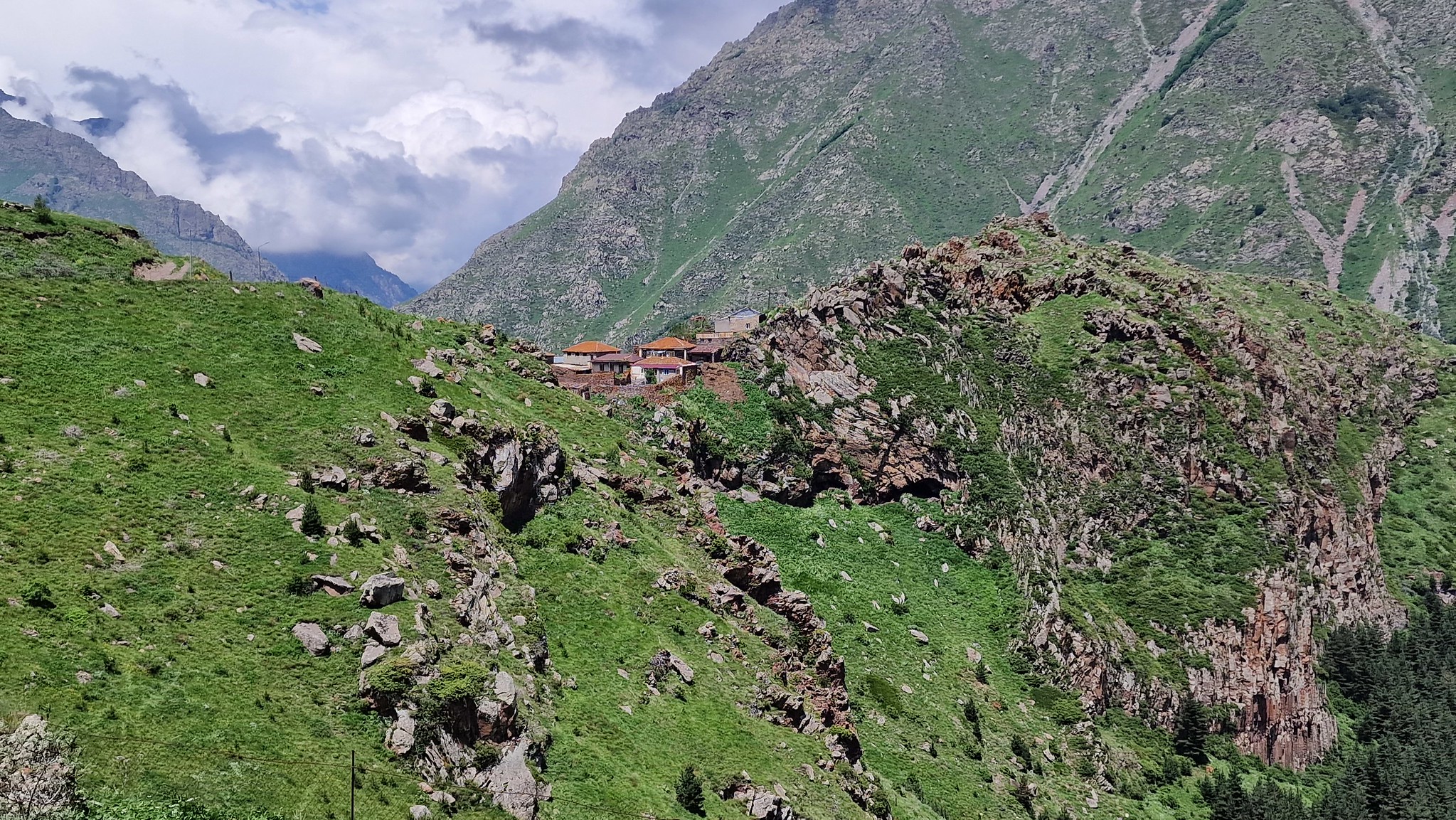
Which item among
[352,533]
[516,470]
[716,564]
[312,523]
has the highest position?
[312,523]

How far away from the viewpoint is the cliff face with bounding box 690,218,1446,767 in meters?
70.3

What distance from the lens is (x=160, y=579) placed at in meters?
25.4

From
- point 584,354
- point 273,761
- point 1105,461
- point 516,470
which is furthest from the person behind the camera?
point 584,354

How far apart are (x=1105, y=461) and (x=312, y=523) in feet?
249

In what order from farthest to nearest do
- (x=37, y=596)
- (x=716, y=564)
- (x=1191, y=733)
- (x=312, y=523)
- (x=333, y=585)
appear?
1. (x=1191, y=733)
2. (x=716, y=564)
3. (x=312, y=523)
4. (x=333, y=585)
5. (x=37, y=596)

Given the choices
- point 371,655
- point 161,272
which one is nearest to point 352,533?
point 371,655

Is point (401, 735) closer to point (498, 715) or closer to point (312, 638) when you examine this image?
point (498, 715)

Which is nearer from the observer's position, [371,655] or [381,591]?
[371,655]

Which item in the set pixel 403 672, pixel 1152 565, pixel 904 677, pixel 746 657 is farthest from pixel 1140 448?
pixel 403 672

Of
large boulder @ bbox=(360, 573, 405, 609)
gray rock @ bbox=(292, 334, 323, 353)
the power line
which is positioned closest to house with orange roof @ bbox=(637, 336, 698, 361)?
gray rock @ bbox=(292, 334, 323, 353)

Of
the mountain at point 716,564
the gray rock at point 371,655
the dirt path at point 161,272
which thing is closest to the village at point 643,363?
the mountain at point 716,564

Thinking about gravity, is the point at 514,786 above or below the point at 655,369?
below

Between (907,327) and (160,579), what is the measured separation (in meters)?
71.1

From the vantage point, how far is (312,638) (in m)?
25.6
